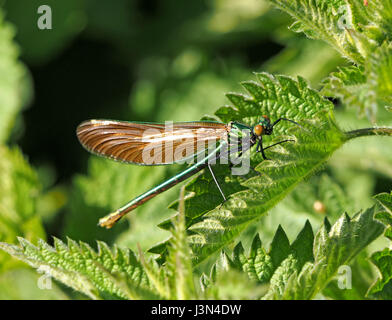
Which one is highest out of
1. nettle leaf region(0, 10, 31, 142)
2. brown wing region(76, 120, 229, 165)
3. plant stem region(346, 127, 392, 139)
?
nettle leaf region(0, 10, 31, 142)

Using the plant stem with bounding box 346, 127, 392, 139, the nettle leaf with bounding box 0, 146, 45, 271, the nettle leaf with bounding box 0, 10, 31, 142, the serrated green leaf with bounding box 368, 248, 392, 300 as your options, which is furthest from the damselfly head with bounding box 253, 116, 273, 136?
the nettle leaf with bounding box 0, 10, 31, 142

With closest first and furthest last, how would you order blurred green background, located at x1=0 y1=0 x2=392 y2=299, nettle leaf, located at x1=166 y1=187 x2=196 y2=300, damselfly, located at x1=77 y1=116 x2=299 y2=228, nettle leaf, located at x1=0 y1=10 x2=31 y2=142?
1. nettle leaf, located at x1=166 y1=187 x2=196 y2=300
2. damselfly, located at x1=77 y1=116 x2=299 y2=228
3. blurred green background, located at x1=0 y1=0 x2=392 y2=299
4. nettle leaf, located at x1=0 y1=10 x2=31 y2=142

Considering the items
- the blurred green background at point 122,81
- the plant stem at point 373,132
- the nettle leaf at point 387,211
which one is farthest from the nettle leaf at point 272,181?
the blurred green background at point 122,81

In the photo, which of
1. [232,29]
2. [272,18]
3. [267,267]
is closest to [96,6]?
[232,29]

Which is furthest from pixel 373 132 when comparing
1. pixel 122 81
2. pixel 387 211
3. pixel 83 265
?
pixel 122 81

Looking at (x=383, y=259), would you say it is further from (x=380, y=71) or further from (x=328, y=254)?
(x=380, y=71)

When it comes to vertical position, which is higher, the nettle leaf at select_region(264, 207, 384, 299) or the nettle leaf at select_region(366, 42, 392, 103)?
the nettle leaf at select_region(366, 42, 392, 103)

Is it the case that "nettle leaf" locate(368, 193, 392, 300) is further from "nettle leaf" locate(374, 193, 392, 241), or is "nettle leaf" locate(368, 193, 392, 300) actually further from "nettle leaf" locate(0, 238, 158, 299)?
"nettle leaf" locate(0, 238, 158, 299)

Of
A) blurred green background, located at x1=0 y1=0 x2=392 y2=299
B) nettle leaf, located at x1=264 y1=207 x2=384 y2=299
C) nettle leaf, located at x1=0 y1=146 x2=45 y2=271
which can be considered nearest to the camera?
nettle leaf, located at x1=264 y1=207 x2=384 y2=299
